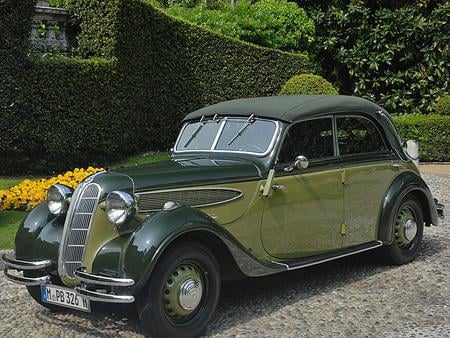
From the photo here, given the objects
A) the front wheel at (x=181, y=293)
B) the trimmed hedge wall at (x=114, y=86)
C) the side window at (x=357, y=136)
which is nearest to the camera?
the front wheel at (x=181, y=293)

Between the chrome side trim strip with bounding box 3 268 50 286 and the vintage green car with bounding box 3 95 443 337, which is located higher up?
the vintage green car with bounding box 3 95 443 337

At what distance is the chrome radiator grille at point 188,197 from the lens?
14.4 ft

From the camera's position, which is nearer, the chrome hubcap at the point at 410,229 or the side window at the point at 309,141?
the side window at the point at 309,141

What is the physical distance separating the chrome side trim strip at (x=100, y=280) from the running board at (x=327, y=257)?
1.49m

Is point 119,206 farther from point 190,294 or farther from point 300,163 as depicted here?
point 300,163

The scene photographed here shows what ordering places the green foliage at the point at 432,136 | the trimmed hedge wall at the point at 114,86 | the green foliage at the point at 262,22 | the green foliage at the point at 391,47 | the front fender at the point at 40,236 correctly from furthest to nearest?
the green foliage at the point at 391,47
the green foliage at the point at 262,22
the green foliage at the point at 432,136
the trimmed hedge wall at the point at 114,86
the front fender at the point at 40,236

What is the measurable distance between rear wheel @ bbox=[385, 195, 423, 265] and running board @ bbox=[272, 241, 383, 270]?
1.06ft

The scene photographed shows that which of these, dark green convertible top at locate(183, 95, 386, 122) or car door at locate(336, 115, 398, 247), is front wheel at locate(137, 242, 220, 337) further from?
car door at locate(336, 115, 398, 247)

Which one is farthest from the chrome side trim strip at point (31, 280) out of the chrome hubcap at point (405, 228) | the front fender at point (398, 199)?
the chrome hubcap at point (405, 228)

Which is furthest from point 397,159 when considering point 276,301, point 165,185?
point 165,185

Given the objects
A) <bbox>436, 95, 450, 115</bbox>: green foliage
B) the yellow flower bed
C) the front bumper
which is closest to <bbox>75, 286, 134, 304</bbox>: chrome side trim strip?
the front bumper

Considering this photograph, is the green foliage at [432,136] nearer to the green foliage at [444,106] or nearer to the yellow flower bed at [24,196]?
the green foliage at [444,106]

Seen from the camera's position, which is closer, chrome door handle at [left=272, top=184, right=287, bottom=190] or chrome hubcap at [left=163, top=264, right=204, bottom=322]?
chrome hubcap at [left=163, top=264, right=204, bottom=322]

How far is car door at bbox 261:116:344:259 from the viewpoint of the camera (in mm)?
4984
